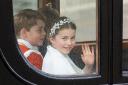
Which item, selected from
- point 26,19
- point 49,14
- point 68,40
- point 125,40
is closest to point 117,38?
point 125,40

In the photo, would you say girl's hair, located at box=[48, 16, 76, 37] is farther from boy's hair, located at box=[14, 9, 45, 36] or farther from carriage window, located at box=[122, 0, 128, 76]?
carriage window, located at box=[122, 0, 128, 76]

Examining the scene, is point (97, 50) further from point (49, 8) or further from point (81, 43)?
point (49, 8)

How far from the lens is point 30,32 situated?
Answer: 91.0 inches

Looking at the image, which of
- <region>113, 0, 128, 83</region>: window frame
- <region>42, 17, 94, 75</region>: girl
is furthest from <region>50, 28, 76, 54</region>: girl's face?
<region>113, 0, 128, 83</region>: window frame

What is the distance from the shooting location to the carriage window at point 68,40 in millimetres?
2305

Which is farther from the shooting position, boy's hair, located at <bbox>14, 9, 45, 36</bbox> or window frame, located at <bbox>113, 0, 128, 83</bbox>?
window frame, located at <bbox>113, 0, 128, 83</bbox>

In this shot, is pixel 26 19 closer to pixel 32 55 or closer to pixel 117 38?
pixel 32 55

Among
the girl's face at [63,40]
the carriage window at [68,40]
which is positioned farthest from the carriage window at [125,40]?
the girl's face at [63,40]

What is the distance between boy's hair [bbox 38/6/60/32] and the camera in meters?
2.31

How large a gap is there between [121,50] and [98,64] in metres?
0.13

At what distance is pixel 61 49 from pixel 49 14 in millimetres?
182

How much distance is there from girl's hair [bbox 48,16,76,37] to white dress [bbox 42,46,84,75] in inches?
3.0

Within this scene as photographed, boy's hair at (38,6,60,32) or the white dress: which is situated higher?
boy's hair at (38,6,60,32)

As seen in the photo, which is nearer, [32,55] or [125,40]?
[32,55]
